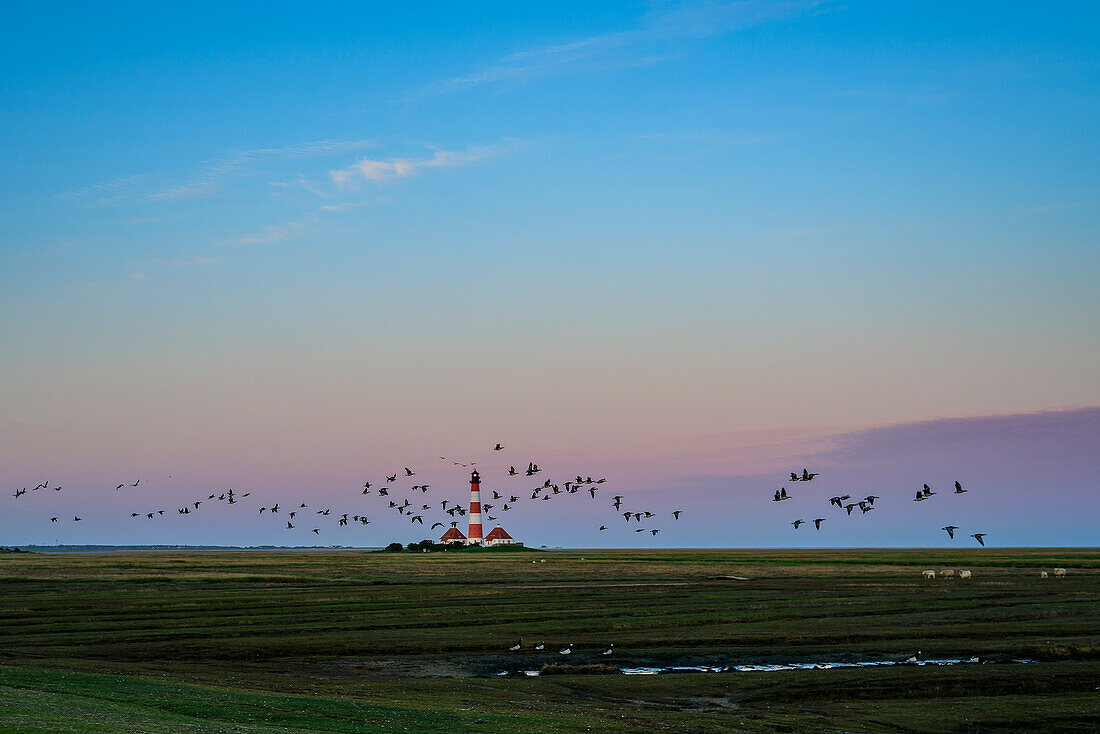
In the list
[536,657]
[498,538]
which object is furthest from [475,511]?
[536,657]

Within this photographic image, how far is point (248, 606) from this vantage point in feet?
193

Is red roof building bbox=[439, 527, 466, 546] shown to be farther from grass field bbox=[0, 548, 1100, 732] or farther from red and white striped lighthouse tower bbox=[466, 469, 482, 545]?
grass field bbox=[0, 548, 1100, 732]

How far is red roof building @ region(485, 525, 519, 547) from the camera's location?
17050 cm

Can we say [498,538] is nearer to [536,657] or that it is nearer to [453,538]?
[453,538]

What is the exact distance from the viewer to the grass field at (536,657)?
23.8 m

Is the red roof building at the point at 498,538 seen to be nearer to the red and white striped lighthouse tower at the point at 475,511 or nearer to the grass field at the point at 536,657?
the red and white striped lighthouse tower at the point at 475,511

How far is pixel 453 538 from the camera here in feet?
572

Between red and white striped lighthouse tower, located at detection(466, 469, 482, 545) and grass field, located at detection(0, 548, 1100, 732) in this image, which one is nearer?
grass field, located at detection(0, 548, 1100, 732)

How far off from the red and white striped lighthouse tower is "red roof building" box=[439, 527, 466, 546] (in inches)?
78.3

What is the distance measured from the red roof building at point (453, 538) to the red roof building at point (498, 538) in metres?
4.85

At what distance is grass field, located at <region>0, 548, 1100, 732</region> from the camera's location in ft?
78.2

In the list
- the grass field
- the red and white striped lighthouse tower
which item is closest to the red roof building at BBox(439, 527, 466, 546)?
the red and white striped lighthouse tower

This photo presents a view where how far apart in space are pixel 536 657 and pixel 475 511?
126103 mm

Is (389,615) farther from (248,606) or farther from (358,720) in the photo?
(358,720)
